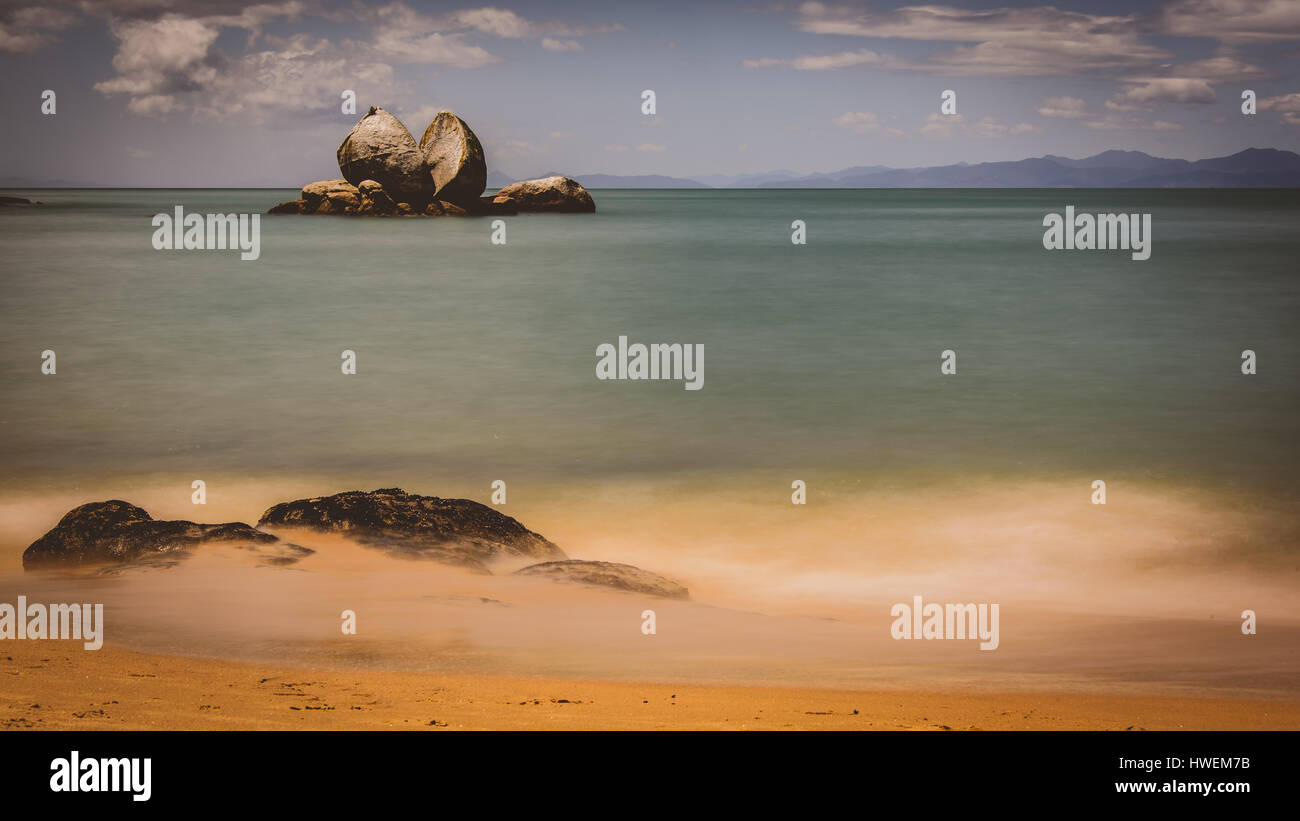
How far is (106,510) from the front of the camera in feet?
24.3

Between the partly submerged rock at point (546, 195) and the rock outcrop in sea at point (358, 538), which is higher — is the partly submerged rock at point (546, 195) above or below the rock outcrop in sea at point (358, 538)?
above

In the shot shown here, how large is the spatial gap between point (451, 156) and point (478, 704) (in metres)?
48.7

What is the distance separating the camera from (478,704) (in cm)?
476

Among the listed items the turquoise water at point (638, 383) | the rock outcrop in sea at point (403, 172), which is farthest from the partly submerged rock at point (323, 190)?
the turquoise water at point (638, 383)

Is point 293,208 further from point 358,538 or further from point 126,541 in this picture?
point 358,538

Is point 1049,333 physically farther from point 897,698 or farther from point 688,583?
point 897,698

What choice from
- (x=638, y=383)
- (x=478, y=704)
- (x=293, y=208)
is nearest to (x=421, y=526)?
(x=478, y=704)

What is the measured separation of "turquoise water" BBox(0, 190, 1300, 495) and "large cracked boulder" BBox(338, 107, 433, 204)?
17166mm

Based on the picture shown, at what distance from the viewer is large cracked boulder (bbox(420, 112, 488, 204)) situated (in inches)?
1973

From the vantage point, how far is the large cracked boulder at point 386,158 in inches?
1908

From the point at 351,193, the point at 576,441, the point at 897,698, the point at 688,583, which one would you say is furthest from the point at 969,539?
the point at 351,193

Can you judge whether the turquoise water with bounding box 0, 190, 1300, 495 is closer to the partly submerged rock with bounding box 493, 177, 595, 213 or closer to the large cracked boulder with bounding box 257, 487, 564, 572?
the large cracked boulder with bounding box 257, 487, 564, 572

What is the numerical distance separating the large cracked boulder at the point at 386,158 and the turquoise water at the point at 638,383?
56.3ft

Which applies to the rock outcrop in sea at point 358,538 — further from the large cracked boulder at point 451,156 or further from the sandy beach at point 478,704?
the large cracked boulder at point 451,156
